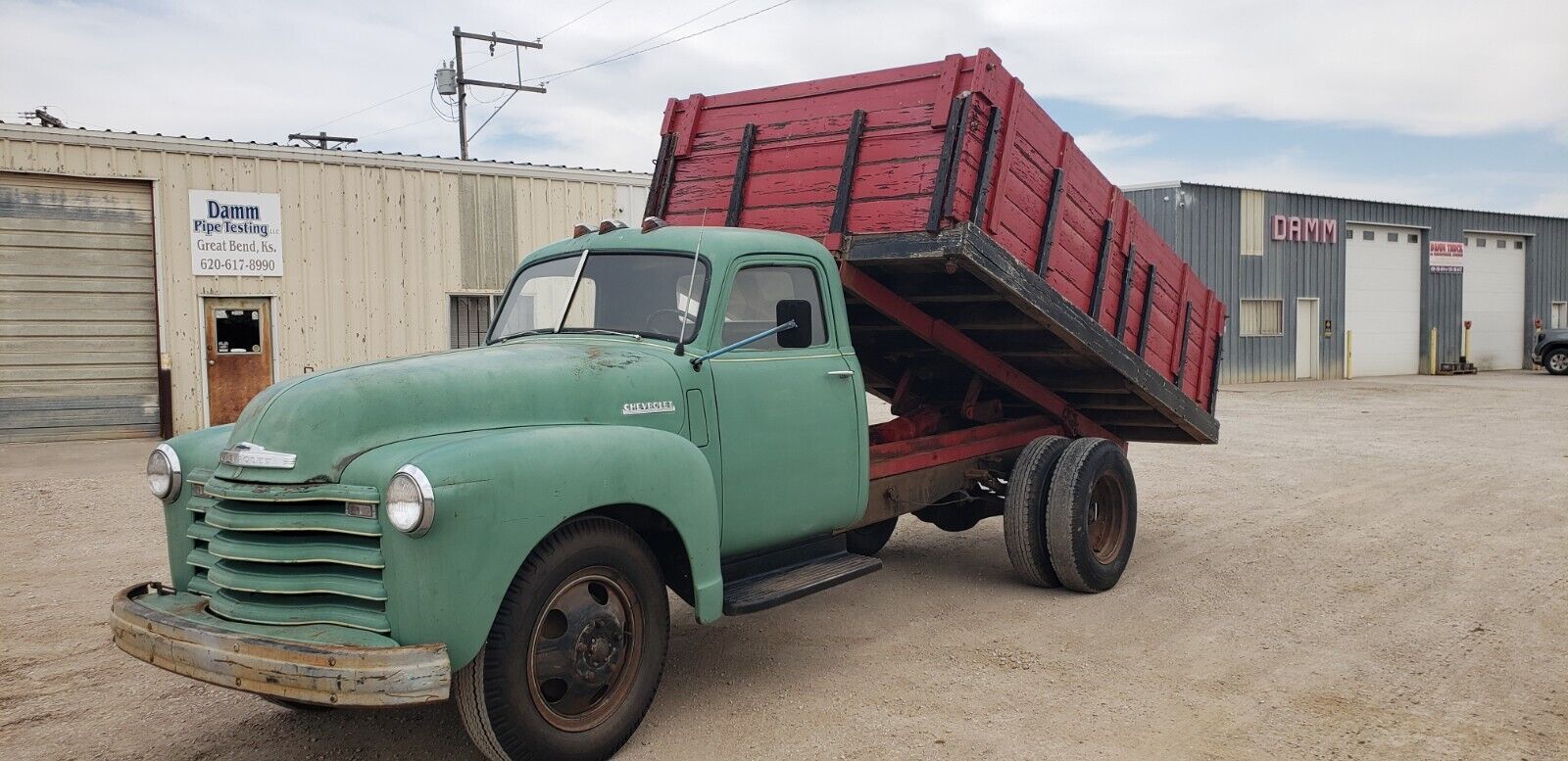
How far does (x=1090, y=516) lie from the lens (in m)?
7.02

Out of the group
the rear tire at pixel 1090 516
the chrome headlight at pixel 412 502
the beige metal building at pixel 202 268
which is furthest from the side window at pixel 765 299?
the beige metal building at pixel 202 268

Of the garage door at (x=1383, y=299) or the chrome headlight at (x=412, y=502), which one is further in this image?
the garage door at (x=1383, y=299)

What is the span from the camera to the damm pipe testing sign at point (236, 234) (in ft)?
50.8

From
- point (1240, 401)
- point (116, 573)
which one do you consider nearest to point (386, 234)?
point (116, 573)

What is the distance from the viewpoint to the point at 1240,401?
2159cm

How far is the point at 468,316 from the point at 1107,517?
12815mm

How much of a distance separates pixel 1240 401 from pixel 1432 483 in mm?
11499

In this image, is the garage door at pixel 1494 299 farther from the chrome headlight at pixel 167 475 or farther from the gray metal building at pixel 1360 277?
the chrome headlight at pixel 167 475

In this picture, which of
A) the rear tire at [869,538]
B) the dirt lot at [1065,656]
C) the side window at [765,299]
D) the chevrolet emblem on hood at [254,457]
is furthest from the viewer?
the rear tire at [869,538]

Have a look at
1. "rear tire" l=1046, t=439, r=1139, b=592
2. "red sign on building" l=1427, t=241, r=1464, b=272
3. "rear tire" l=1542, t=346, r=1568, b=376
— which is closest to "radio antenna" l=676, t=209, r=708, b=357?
"rear tire" l=1046, t=439, r=1139, b=592

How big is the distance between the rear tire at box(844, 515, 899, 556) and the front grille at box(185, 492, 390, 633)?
15.1ft

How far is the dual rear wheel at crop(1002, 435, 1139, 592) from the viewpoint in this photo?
21.6 feet

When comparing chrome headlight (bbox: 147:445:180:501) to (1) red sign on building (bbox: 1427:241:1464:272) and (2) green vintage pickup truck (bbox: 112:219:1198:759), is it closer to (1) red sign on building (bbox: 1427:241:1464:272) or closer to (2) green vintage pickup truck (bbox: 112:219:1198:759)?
(2) green vintage pickup truck (bbox: 112:219:1198:759)

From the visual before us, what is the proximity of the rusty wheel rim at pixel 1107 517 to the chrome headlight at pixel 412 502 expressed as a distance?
4682 millimetres
